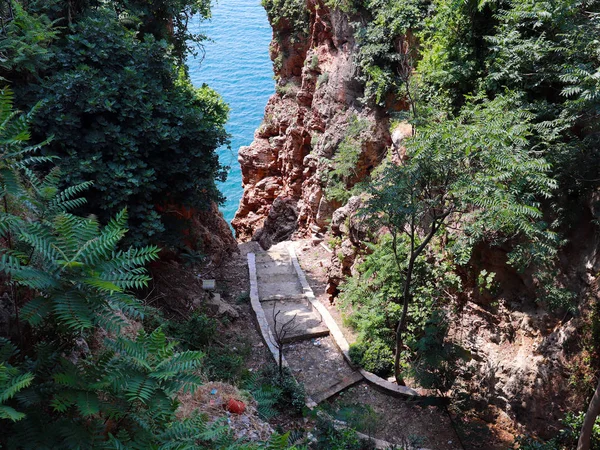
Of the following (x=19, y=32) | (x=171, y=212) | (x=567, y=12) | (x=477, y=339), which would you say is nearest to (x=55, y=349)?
(x=19, y=32)

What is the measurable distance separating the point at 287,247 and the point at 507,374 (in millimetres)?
10994

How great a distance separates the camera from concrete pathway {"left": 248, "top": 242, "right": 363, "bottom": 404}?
33.4ft

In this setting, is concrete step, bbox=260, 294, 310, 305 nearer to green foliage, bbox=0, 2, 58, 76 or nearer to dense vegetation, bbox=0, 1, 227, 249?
dense vegetation, bbox=0, 1, 227, 249

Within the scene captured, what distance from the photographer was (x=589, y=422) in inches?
246

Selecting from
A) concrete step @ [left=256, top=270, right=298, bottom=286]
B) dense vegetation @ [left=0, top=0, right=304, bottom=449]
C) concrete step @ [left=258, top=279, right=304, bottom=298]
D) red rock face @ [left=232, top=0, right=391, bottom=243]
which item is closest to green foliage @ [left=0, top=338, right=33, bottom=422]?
dense vegetation @ [left=0, top=0, right=304, bottom=449]

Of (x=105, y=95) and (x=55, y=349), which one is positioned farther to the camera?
(x=105, y=95)

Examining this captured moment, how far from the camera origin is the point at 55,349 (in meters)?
4.09

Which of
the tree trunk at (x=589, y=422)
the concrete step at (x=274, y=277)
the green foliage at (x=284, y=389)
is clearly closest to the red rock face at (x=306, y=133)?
the concrete step at (x=274, y=277)

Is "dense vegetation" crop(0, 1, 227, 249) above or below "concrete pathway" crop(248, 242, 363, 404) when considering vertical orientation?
above

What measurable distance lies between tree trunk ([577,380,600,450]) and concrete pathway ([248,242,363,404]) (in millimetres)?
4602

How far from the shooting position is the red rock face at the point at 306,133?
1634 centimetres

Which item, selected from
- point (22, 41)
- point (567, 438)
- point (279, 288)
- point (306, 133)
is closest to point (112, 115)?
point (22, 41)

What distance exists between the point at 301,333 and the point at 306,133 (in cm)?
1077

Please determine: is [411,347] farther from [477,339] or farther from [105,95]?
[105,95]
